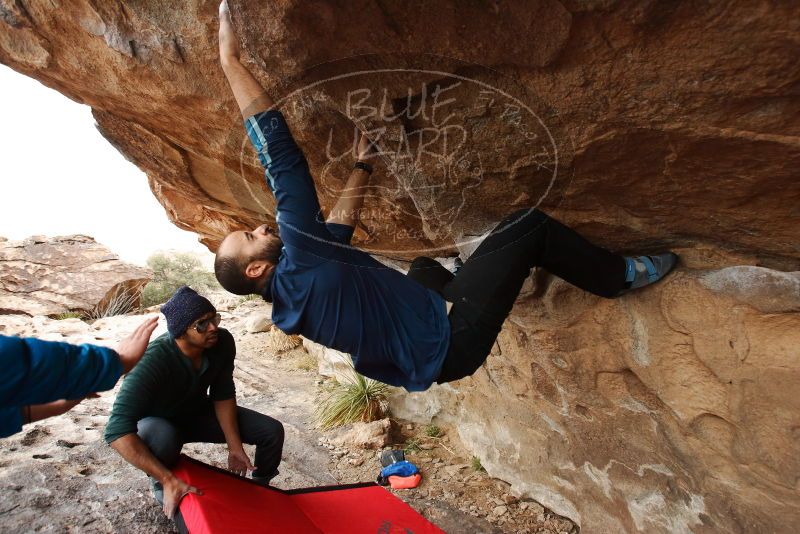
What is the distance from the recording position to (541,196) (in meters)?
2.62

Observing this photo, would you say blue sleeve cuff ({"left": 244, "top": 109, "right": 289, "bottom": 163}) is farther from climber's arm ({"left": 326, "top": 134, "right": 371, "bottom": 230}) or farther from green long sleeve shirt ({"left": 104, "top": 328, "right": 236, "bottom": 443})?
green long sleeve shirt ({"left": 104, "top": 328, "right": 236, "bottom": 443})

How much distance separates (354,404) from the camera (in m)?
5.68

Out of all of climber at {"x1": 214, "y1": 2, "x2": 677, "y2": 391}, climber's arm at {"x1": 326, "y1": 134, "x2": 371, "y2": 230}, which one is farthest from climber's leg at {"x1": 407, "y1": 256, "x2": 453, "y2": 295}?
climber's arm at {"x1": 326, "y1": 134, "x2": 371, "y2": 230}

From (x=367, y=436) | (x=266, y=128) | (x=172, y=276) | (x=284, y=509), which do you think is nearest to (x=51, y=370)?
(x=266, y=128)

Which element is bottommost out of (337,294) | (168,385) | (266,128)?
(168,385)

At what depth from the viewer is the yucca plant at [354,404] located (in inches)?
220

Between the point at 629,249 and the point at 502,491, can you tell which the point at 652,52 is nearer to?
the point at 629,249

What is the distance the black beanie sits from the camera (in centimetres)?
295

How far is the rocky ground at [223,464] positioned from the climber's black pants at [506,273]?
2121 millimetres

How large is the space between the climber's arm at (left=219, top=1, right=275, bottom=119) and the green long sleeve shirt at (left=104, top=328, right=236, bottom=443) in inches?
66.4

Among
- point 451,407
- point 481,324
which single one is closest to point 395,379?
point 481,324

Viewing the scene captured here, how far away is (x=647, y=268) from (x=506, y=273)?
724 mm

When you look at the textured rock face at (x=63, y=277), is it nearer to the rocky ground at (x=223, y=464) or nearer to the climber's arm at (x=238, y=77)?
the rocky ground at (x=223, y=464)

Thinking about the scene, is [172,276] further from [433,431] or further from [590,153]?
[590,153]
